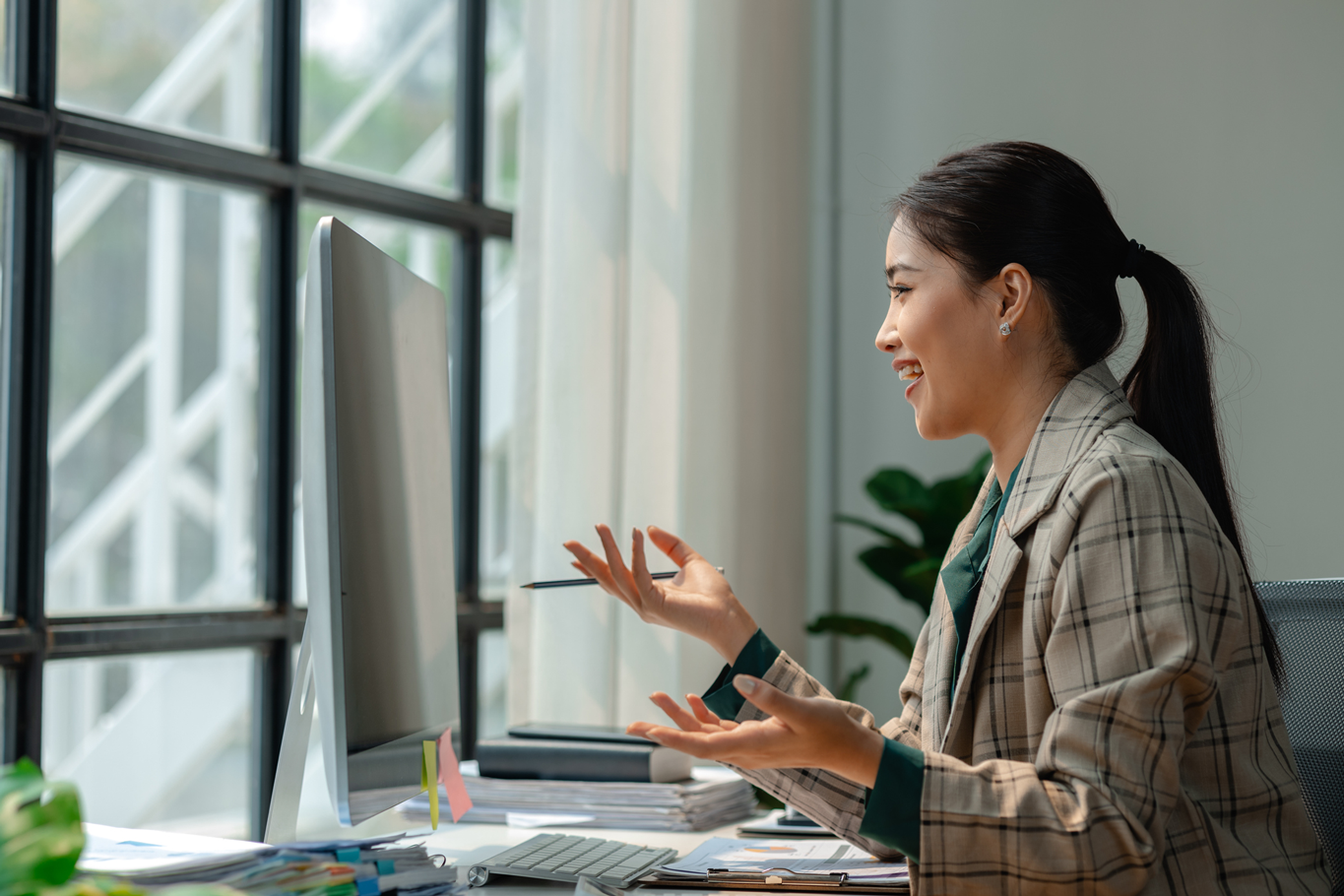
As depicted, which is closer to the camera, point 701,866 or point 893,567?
point 701,866

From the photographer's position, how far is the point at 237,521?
5438mm

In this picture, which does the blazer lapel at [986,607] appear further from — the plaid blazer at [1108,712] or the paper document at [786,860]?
the paper document at [786,860]

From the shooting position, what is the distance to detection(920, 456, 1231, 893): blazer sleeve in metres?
0.88

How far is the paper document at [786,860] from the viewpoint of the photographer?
1.12 meters

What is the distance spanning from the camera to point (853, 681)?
278 centimetres

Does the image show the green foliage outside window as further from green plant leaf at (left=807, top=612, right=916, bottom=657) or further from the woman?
the woman

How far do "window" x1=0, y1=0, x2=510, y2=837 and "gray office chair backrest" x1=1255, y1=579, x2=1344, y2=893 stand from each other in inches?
69.5

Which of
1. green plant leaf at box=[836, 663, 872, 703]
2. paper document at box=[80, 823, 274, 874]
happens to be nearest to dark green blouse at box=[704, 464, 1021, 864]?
paper document at box=[80, 823, 274, 874]

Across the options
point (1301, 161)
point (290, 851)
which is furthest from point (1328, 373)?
point (290, 851)

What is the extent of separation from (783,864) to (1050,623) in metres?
0.37

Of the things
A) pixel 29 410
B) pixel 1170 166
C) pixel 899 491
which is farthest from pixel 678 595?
pixel 1170 166

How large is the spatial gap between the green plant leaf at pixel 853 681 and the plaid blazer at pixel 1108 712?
1.69 metres

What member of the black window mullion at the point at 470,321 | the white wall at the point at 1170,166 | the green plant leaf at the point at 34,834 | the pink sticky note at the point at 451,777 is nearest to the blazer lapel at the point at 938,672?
the pink sticky note at the point at 451,777

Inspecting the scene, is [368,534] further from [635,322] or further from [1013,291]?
[635,322]
